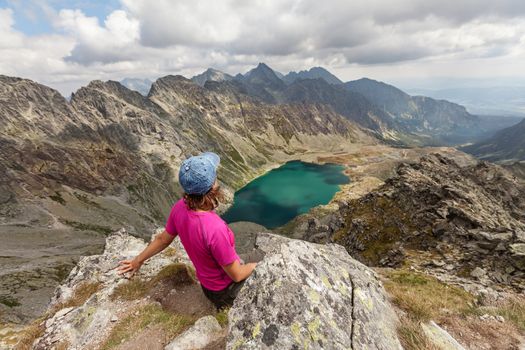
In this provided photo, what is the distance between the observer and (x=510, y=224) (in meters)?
48.4

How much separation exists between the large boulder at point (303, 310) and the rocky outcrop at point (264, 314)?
0.06 ft

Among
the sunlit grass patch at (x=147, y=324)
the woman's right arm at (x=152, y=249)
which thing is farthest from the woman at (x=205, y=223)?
the sunlit grass patch at (x=147, y=324)

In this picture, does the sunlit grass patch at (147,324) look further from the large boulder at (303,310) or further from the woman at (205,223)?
the large boulder at (303,310)

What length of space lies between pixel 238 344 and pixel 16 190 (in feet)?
567

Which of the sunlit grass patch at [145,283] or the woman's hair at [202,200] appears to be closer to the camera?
the woman's hair at [202,200]

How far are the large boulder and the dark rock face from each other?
28.1 m

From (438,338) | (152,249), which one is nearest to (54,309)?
(152,249)

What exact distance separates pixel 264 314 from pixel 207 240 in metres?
2.02

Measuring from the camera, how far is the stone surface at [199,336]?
810cm

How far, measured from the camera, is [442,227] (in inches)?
1617

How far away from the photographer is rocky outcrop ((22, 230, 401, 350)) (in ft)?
21.1

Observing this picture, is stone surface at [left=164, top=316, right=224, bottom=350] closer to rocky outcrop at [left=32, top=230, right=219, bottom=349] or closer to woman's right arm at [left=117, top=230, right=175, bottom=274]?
rocky outcrop at [left=32, top=230, right=219, bottom=349]

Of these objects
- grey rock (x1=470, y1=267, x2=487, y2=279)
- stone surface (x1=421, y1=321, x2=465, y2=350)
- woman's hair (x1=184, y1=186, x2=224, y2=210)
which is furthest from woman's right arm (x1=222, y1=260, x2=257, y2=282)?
grey rock (x1=470, y1=267, x2=487, y2=279)

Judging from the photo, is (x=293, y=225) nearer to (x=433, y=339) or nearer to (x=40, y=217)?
(x=40, y=217)
